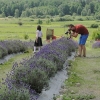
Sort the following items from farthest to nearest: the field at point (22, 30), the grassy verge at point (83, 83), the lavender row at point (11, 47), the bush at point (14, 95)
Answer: the field at point (22, 30) → the lavender row at point (11, 47) → the grassy verge at point (83, 83) → the bush at point (14, 95)

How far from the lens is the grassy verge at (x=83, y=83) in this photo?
7549 mm

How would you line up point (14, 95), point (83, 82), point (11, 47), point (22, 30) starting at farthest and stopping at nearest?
point (22, 30) → point (11, 47) → point (83, 82) → point (14, 95)

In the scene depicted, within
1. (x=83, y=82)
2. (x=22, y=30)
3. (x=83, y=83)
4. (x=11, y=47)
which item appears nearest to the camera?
(x=83, y=83)

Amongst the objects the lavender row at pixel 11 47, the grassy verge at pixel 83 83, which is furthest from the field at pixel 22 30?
the grassy verge at pixel 83 83

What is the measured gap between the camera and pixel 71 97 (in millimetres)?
7344

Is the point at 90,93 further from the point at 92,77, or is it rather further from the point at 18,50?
the point at 18,50

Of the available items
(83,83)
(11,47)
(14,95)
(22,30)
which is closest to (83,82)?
(83,83)

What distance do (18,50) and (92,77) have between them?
9.70 meters

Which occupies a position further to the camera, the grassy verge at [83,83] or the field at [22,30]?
the field at [22,30]

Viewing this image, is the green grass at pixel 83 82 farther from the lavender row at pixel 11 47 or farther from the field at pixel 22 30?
the field at pixel 22 30

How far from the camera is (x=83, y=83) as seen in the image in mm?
9336

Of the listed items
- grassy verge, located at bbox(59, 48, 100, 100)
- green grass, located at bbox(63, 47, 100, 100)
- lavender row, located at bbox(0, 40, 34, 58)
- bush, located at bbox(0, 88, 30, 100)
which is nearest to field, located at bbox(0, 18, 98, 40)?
lavender row, located at bbox(0, 40, 34, 58)

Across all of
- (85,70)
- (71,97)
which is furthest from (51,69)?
(85,70)

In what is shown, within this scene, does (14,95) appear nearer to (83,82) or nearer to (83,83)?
(83,83)
